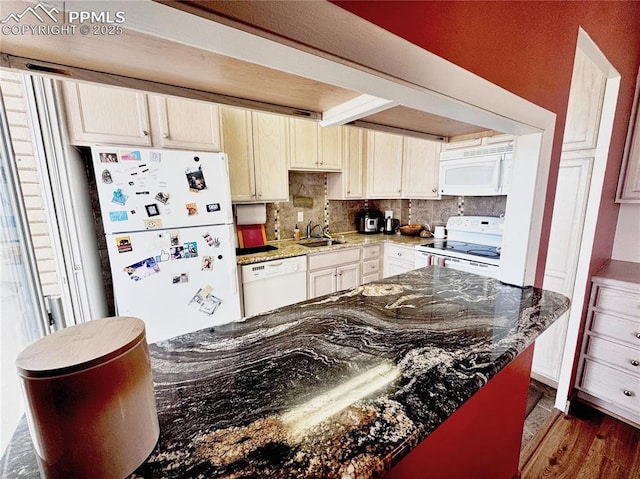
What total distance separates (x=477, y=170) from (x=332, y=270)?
1611 millimetres

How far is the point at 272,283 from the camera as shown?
2.54 m

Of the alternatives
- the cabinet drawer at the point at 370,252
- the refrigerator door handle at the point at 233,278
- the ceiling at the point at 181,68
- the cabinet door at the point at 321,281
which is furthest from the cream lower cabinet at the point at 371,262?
the ceiling at the point at 181,68

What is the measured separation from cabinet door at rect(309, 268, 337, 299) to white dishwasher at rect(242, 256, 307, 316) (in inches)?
3.1

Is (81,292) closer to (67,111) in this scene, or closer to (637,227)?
(67,111)

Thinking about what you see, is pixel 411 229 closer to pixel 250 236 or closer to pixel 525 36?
pixel 250 236

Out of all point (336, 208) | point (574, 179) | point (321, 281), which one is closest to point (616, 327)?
point (574, 179)

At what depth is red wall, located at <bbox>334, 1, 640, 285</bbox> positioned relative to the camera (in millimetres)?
678

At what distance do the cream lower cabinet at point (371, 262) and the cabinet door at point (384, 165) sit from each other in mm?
662

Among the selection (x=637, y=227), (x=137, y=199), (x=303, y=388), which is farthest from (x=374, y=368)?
(x=637, y=227)

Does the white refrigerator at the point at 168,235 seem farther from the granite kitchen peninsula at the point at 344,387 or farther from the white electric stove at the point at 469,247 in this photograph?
the white electric stove at the point at 469,247

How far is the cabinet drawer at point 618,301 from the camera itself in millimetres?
1714

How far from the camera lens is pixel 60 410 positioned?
38cm

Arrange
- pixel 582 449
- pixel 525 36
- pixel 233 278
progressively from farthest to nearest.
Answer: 1. pixel 233 278
2. pixel 582 449
3. pixel 525 36

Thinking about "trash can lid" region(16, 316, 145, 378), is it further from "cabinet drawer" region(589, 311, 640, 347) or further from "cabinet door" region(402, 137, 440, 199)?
"cabinet door" region(402, 137, 440, 199)
